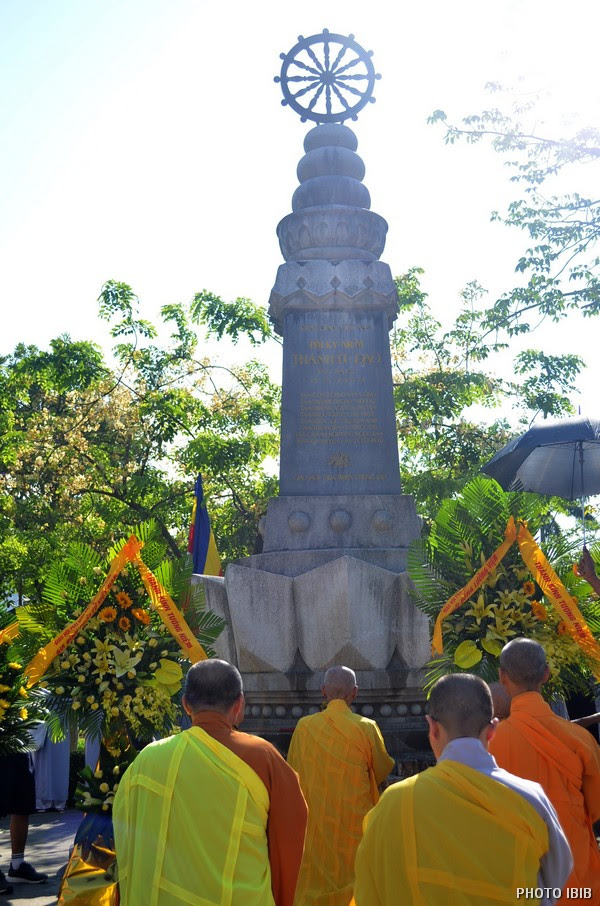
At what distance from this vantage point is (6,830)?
10234 mm

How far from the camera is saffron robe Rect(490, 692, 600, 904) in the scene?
12.9 feet

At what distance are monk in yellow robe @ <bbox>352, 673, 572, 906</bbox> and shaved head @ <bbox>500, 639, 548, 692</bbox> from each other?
137cm

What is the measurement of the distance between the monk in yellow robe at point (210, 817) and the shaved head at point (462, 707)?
2.73 ft

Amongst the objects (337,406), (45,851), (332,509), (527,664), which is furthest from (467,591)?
(45,851)

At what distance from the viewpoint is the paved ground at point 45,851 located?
6.74 metres

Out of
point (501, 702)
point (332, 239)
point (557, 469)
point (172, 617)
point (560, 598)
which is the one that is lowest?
point (501, 702)

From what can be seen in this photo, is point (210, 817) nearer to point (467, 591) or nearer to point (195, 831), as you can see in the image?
point (195, 831)

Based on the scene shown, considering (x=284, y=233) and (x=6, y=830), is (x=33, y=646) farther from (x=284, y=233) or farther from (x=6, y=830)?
(x=284, y=233)

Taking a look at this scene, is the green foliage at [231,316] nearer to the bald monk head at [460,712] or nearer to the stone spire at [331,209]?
the stone spire at [331,209]

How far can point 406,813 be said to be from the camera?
2.73 metres

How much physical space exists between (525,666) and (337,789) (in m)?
2.05

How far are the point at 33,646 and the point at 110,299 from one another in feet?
52.1

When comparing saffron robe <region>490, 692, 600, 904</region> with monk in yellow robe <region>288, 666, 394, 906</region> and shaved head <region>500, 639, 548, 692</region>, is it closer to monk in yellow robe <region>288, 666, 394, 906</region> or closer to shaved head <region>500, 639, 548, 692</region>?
shaved head <region>500, 639, 548, 692</region>

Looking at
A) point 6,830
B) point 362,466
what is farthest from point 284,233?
point 6,830
